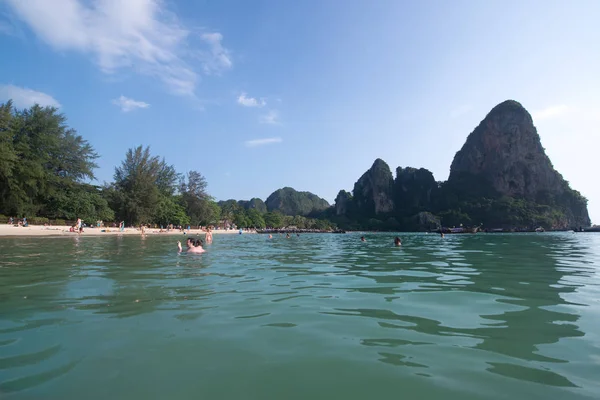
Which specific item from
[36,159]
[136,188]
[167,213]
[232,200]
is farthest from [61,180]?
[232,200]

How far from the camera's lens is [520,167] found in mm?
165625

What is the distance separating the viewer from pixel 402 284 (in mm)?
9547

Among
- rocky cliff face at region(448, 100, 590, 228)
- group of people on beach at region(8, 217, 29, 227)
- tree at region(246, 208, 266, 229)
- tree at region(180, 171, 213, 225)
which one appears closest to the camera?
group of people on beach at region(8, 217, 29, 227)

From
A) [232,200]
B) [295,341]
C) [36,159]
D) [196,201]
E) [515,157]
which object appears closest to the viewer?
[295,341]

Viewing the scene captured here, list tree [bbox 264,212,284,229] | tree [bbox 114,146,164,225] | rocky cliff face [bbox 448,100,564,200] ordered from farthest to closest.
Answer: rocky cliff face [bbox 448,100,564,200]
tree [bbox 264,212,284,229]
tree [bbox 114,146,164,225]

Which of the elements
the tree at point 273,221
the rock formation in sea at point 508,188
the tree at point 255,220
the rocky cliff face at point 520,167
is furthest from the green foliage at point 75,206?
the rocky cliff face at point 520,167

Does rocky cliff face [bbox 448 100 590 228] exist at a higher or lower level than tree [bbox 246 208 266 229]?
higher

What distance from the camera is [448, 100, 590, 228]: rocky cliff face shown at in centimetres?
16475

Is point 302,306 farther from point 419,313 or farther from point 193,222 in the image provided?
point 193,222

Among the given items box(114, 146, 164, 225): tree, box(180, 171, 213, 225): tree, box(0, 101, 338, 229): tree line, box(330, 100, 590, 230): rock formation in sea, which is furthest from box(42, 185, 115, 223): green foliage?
box(330, 100, 590, 230): rock formation in sea

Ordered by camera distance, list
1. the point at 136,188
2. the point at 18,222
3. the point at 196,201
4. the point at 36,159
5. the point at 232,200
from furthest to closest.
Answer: the point at 232,200
the point at 196,201
the point at 136,188
the point at 36,159
the point at 18,222

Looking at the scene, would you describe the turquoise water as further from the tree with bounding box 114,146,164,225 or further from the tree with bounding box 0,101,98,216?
the tree with bounding box 114,146,164,225

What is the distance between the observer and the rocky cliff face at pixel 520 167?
165 meters

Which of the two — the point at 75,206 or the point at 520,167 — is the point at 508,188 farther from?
the point at 75,206
